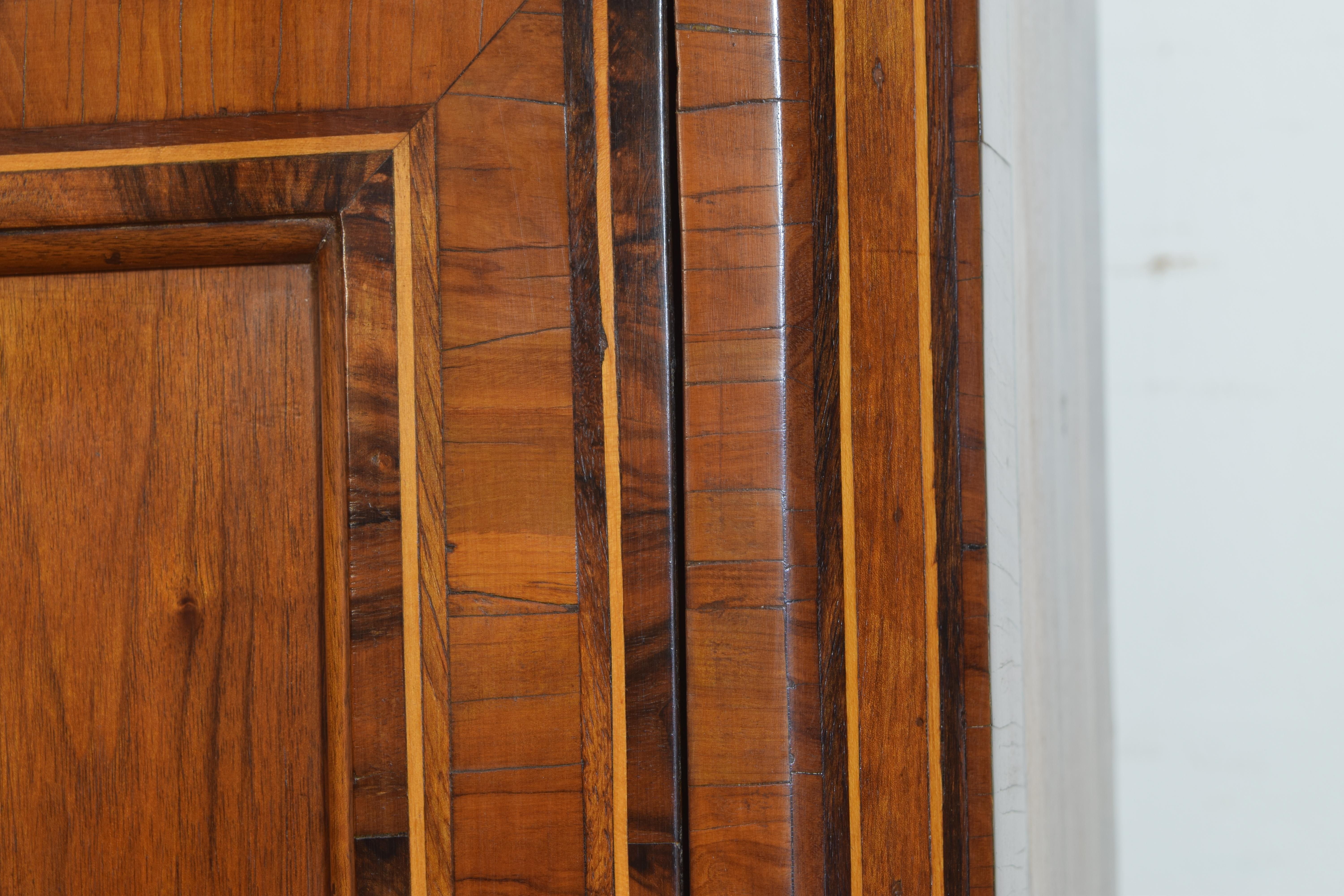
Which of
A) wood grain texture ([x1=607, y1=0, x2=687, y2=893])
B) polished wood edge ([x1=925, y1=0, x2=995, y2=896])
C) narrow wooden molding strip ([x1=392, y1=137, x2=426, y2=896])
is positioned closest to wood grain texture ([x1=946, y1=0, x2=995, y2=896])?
polished wood edge ([x1=925, y1=0, x2=995, y2=896])

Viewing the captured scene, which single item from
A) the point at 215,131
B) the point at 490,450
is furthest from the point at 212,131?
the point at 490,450

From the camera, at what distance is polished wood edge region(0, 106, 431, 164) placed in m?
0.36

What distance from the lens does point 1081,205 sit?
317 mm

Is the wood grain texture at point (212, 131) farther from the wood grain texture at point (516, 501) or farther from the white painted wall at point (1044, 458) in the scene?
the white painted wall at point (1044, 458)

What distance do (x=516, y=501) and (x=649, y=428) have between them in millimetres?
61

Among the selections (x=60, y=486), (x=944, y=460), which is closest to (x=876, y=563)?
(x=944, y=460)

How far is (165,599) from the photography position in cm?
38

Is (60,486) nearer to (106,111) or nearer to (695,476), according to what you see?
(106,111)

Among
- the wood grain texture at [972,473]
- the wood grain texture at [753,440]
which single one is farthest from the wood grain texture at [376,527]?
the wood grain texture at [972,473]

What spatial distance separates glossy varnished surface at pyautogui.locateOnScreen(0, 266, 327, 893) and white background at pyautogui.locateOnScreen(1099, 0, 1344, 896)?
1.03 ft

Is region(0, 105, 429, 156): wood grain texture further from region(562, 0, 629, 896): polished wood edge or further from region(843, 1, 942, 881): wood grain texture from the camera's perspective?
region(843, 1, 942, 881): wood grain texture

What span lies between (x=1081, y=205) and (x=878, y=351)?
0.28 feet

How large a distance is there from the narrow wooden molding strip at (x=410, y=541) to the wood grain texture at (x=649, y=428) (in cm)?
8

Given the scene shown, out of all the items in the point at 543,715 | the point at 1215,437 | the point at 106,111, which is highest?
the point at 106,111
